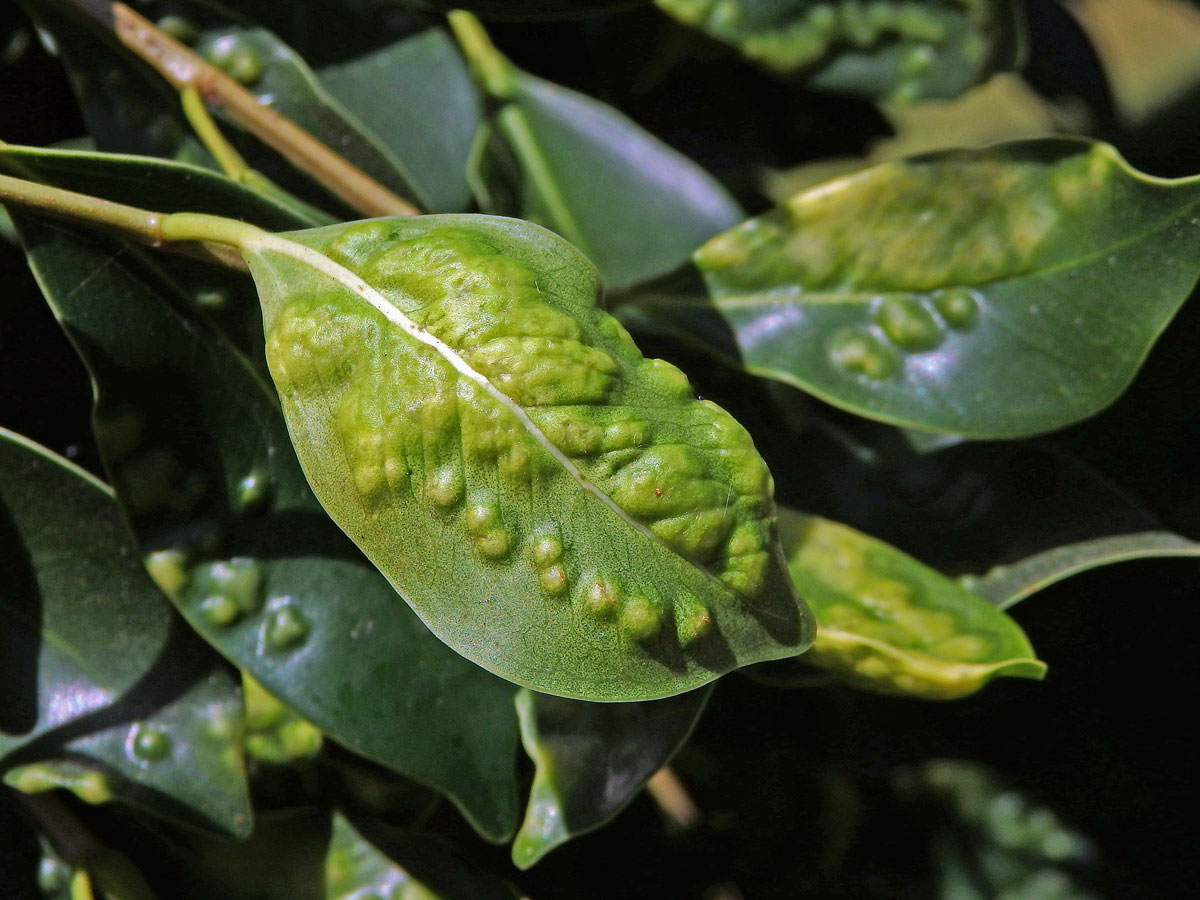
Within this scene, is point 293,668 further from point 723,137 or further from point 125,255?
point 723,137

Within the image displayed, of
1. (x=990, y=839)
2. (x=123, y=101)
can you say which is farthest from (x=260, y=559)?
(x=990, y=839)

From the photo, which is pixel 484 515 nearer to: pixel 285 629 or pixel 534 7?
pixel 285 629

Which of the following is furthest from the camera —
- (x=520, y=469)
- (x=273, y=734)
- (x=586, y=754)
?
(x=273, y=734)

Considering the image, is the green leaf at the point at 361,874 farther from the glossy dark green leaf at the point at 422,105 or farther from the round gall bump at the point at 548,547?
the glossy dark green leaf at the point at 422,105

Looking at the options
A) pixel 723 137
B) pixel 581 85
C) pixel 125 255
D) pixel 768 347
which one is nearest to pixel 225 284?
pixel 125 255

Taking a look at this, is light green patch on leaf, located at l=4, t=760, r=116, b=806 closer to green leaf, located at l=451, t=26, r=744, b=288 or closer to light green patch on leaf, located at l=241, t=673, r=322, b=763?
light green patch on leaf, located at l=241, t=673, r=322, b=763

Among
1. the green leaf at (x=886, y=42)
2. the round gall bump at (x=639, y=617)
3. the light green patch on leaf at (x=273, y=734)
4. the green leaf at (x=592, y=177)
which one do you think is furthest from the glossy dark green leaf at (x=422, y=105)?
the round gall bump at (x=639, y=617)
